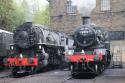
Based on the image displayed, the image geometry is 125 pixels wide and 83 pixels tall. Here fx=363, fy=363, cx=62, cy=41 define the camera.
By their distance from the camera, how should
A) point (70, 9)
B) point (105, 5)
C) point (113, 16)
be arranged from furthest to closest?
point (70, 9) → point (105, 5) → point (113, 16)

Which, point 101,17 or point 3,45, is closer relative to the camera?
A: point 3,45

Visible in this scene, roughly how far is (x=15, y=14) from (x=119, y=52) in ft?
52.7

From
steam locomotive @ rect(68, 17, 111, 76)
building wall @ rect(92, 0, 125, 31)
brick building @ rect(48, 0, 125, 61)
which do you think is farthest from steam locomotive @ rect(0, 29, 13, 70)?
building wall @ rect(92, 0, 125, 31)

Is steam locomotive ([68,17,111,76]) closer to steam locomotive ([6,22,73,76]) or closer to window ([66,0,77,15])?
steam locomotive ([6,22,73,76])

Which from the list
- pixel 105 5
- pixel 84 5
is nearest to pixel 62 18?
pixel 105 5

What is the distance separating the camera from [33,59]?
67.5 ft

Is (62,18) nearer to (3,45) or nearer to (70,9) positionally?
(70,9)

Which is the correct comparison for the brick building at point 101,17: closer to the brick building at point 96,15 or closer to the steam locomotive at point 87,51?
the brick building at point 96,15

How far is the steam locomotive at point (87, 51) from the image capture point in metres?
18.5

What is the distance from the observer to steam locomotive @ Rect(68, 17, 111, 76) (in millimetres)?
18516

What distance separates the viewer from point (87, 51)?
1897 cm

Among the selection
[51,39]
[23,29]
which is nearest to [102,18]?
[51,39]

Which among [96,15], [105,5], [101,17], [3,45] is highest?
[105,5]

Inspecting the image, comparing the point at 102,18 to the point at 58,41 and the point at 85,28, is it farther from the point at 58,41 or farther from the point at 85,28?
the point at 85,28
